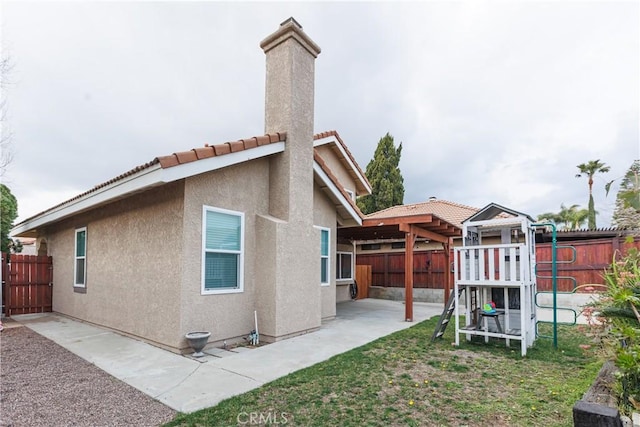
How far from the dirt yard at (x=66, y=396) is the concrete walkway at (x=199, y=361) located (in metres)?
0.22

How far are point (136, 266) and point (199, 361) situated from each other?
2858mm

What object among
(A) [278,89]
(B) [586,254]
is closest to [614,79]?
(B) [586,254]

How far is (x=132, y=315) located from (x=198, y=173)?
3.69 meters

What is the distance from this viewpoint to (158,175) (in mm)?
5652

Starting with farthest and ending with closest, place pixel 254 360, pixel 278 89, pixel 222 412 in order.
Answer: pixel 278 89
pixel 254 360
pixel 222 412

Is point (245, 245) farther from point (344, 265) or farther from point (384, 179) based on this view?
point (384, 179)

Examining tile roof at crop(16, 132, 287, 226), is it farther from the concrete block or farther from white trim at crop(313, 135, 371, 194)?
the concrete block

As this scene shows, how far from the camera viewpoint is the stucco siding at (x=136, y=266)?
6.44 metres

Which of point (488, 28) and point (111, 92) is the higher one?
point (488, 28)

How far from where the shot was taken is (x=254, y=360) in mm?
5875

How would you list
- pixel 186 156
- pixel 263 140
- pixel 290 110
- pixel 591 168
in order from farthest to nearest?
pixel 591 168
pixel 290 110
pixel 263 140
pixel 186 156

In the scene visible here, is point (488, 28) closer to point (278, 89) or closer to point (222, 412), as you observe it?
point (278, 89)

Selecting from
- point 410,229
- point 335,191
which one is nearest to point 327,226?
point 335,191

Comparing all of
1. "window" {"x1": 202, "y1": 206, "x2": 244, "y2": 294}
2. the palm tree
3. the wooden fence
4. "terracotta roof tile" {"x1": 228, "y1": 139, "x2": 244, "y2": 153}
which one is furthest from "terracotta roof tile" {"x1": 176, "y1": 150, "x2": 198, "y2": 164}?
the palm tree
